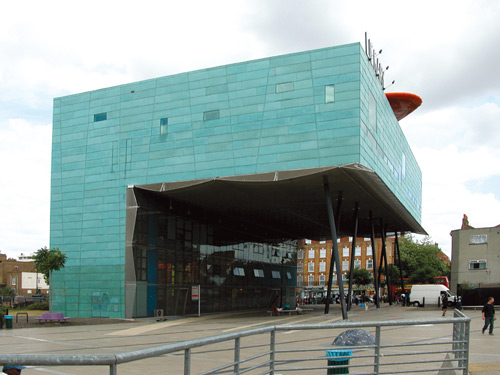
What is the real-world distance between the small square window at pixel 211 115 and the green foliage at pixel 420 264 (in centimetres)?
5589

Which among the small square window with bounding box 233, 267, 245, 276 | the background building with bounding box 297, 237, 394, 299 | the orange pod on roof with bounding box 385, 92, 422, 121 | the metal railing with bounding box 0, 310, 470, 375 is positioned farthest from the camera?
the background building with bounding box 297, 237, 394, 299

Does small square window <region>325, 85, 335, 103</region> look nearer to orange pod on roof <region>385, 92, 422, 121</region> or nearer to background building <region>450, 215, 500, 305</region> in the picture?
orange pod on roof <region>385, 92, 422, 121</region>

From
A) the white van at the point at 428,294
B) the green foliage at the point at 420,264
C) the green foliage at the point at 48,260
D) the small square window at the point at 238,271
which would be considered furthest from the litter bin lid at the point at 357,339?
the green foliage at the point at 420,264

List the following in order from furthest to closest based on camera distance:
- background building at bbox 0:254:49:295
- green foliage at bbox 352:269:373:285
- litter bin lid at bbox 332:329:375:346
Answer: background building at bbox 0:254:49:295 → green foliage at bbox 352:269:373:285 → litter bin lid at bbox 332:329:375:346

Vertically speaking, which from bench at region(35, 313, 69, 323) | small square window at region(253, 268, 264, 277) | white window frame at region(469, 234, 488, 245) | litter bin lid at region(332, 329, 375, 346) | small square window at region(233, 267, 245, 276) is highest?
white window frame at region(469, 234, 488, 245)

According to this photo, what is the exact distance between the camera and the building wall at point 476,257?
189 ft

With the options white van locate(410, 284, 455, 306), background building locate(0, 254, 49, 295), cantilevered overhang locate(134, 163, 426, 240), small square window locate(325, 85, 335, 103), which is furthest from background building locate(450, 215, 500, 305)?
background building locate(0, 254, 49, 295)

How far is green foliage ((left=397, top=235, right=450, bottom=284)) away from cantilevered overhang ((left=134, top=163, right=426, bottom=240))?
85.1 ft

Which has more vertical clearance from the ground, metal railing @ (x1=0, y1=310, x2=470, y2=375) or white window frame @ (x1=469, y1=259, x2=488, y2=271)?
metal railing @ (x1=0, y1=310, x2=470, y2=375)

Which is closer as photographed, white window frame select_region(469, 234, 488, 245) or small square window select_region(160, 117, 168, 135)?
small square window select_region(160, 117, 168, 135)

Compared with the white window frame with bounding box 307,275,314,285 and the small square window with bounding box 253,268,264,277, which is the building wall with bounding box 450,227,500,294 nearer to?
the small square window with bounding box 253,268,264,277

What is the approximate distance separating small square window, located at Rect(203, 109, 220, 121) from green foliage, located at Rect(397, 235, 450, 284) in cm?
5589

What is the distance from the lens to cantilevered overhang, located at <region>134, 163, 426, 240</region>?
3397cm

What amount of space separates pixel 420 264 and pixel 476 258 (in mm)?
28161
